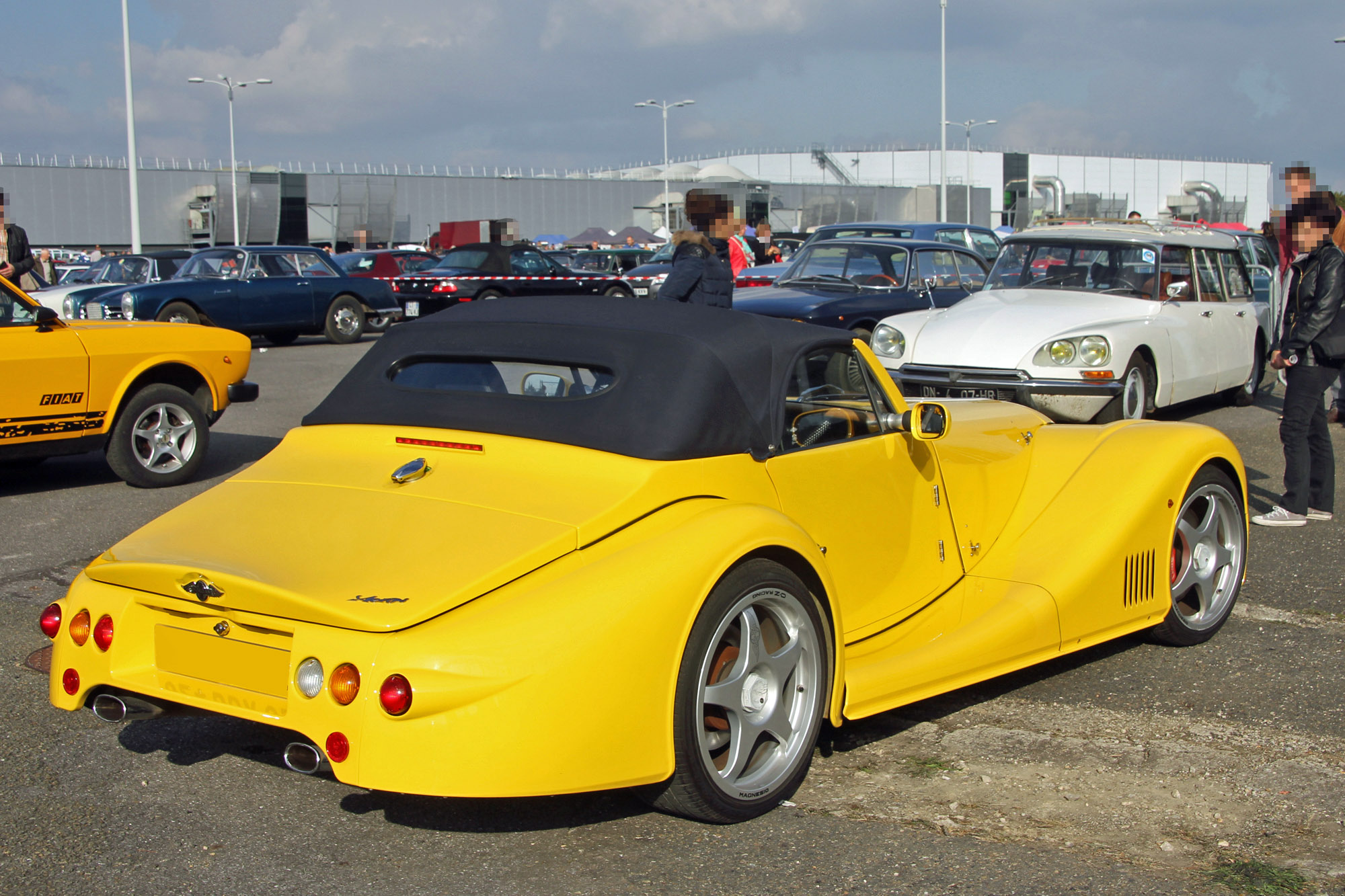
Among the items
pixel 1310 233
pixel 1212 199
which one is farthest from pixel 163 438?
pixel 1212 199

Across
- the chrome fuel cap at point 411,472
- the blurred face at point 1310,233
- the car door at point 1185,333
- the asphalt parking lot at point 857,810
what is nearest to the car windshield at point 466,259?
the car door at point 1185,333

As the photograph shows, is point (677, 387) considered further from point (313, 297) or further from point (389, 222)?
point (389, 222)

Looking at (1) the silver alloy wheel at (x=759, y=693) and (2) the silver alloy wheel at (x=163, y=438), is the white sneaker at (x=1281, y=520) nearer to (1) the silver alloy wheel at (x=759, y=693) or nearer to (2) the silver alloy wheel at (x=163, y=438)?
(1) the silver alloy wheel at (x=759, y=693)

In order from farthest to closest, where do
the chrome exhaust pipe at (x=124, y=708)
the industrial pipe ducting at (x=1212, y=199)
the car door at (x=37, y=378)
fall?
the industrial pipe ducting at (x=1212, y=199) < the car door at (x=37, y=378) < the chrome exhaust pipe at (x=124, y=708)

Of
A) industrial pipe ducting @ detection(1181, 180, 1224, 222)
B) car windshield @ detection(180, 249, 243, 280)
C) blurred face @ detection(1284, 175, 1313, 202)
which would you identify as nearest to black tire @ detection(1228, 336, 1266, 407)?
blurred face @ detection(1284, 175, 1313, 202)

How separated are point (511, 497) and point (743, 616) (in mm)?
696

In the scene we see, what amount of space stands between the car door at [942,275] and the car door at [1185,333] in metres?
2.66

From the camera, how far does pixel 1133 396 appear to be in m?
Answer: 9.40

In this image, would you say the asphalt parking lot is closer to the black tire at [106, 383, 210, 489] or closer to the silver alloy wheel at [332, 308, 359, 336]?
the black tire at [106, 383, 210, 489]

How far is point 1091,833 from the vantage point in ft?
10.3

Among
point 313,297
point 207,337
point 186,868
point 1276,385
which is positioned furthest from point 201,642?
point 313,297

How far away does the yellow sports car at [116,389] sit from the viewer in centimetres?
738

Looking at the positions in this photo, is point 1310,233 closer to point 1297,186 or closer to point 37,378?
point 1297,186

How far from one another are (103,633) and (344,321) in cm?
1689
